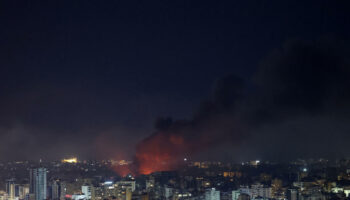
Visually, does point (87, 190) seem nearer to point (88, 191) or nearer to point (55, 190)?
point (88, 191)

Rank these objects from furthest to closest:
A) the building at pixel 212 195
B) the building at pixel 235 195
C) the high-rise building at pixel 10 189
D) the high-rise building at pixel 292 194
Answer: the high-rise building at pixel 10 189 → the building at pixel 235 195 → the high-rise building at pixel 292 194 → the building at pixel 212 195

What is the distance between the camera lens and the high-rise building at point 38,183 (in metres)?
13.3

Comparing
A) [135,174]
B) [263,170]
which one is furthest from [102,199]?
[263,170]

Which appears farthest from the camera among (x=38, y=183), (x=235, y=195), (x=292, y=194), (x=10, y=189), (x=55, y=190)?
(x=38, y=183)

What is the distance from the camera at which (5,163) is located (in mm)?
14797

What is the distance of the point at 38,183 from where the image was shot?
13711 millimetres

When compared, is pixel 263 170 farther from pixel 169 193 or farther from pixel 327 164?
pixel 169 193

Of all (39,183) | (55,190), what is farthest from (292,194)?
(39,183)

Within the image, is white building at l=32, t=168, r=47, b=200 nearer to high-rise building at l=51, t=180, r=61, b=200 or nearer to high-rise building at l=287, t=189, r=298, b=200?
high-rise building at l=51, t=180, r=61, b=200

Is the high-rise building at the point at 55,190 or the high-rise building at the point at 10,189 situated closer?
the high-rise building at the point at 10,189

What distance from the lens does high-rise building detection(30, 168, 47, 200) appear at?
1332cm

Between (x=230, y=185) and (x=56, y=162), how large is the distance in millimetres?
7661

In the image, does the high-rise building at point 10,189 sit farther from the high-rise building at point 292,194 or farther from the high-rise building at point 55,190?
the high-rise building at point 292,194

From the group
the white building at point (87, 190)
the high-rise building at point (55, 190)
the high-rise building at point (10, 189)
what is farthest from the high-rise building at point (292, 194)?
the high-rise building at point (10, 189)
